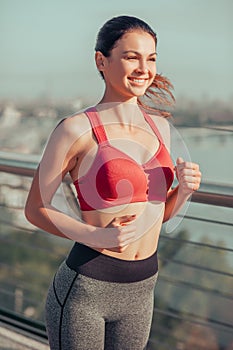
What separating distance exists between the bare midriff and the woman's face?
24cm

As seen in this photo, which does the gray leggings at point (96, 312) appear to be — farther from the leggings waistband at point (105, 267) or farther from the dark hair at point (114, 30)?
the dark hair at point (114, 30)

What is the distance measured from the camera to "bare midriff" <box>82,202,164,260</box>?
41.8 inches

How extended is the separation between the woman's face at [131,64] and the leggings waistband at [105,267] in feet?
1.15

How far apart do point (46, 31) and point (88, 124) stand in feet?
135

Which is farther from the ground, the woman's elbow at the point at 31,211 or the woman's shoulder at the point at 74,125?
the woman's shoulder at the point at 74,125

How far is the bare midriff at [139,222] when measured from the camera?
1062 millimetres

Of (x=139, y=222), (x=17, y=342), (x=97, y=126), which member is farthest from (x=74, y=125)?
(x=17, y=342)

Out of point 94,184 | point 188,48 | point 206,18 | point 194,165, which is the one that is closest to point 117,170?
point 94,184

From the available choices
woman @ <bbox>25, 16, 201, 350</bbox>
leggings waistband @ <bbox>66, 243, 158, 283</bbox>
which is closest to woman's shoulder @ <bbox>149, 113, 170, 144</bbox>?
woman @ <bbox>25, 16, 201, 350</bbox>

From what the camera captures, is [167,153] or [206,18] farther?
[206,18]

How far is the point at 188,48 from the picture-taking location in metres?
35.5

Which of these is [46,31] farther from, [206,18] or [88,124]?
[88,124]

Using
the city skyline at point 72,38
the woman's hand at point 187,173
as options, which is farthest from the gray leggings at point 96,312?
the city skyline at point 72,38

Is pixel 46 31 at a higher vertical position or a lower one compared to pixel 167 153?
lower
